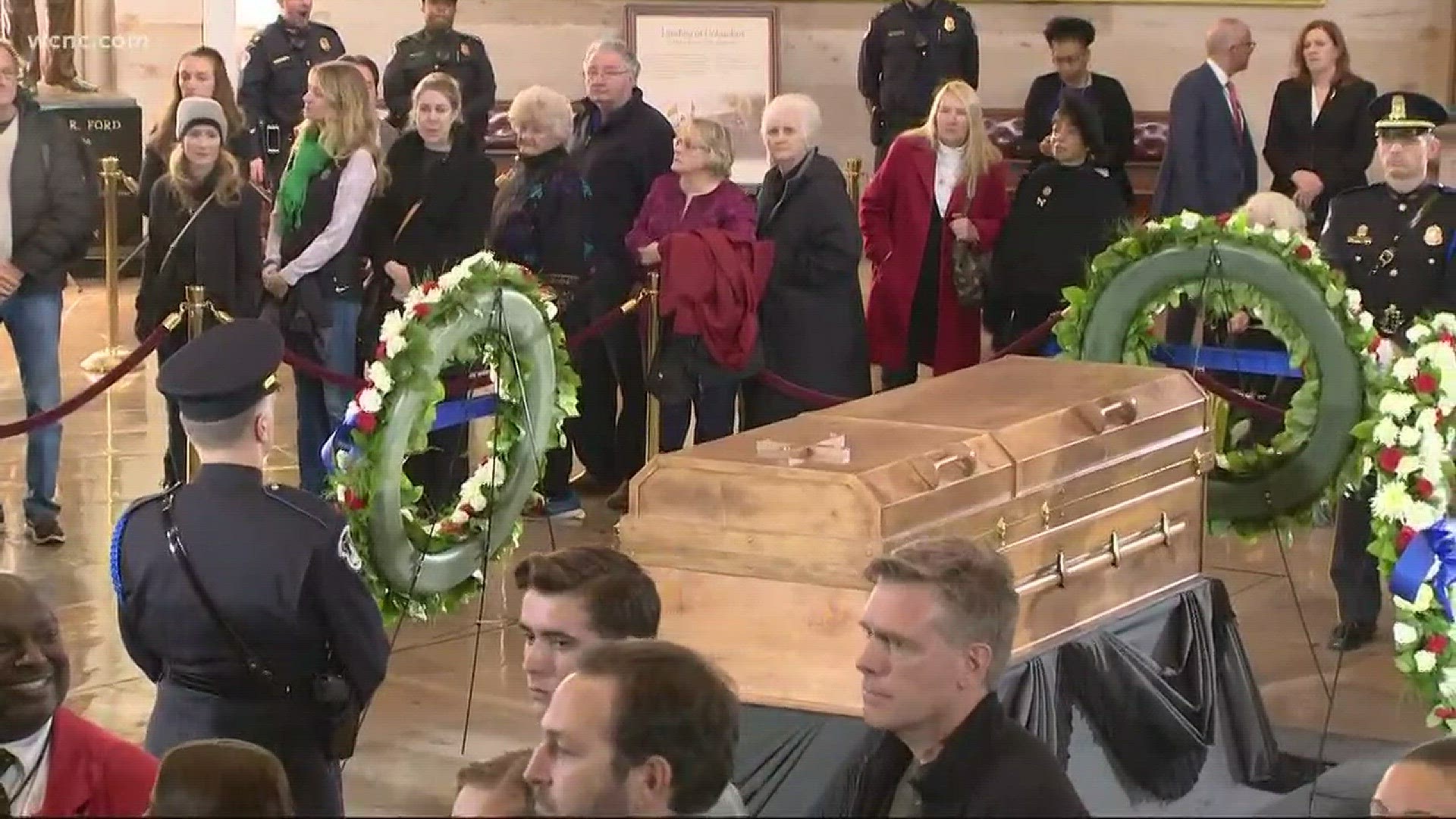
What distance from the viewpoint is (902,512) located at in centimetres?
526

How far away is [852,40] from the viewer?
1567 cm

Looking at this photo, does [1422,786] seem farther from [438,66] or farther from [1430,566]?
[438,66]

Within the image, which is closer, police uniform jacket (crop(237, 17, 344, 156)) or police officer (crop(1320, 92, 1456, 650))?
police officer (crop(1320, 92, 1456, 650))

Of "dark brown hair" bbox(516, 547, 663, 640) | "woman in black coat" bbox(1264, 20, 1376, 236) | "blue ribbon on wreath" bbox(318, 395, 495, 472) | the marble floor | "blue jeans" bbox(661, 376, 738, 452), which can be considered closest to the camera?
"dark brown hair" bbox(516, 547, 663, 640)

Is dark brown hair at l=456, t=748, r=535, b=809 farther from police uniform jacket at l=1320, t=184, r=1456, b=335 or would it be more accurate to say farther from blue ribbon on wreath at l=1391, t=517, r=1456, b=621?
police uniform jacket at l=1320, t=184, r=1456, b=335

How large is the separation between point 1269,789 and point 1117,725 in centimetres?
72

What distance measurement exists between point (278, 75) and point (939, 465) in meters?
8.62

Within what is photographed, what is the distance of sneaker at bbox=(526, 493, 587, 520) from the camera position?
30.1ft

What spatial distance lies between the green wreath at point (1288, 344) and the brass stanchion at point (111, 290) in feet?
20.9

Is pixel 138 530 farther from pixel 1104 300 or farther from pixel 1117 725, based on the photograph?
pixel 1104 300

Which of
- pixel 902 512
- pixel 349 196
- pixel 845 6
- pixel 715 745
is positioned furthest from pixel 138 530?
pixel 845 6

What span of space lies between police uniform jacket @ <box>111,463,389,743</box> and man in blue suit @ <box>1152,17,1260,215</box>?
7083mm

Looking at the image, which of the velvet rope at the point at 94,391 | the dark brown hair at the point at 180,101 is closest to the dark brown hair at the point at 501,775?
the velvet rope at the point at 94,391

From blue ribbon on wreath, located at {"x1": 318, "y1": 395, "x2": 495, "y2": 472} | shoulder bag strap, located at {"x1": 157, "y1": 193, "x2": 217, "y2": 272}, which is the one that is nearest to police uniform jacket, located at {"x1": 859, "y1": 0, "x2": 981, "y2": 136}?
shoulder bag strap, located at {"x1": 157, "y1": 193, "x2": 217, "y2": 272}
